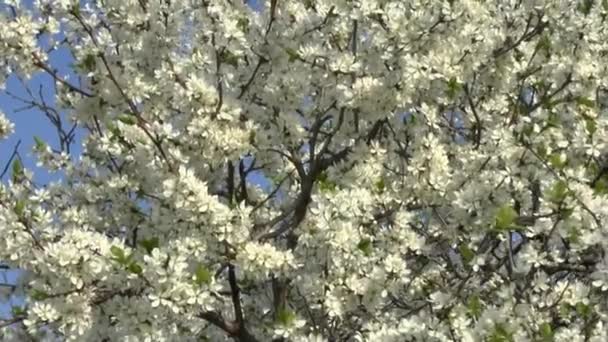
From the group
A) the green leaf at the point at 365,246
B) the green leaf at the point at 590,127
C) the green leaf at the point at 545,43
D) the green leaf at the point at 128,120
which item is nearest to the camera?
the green leaf at the point at 365,246

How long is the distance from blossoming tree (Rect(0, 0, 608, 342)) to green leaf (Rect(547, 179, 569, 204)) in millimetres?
13

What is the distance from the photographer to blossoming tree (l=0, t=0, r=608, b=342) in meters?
6.08

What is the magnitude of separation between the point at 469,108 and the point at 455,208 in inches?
A: 64.5

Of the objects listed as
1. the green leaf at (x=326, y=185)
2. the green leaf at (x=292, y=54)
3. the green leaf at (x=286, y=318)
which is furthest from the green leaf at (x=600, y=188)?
the green leaf at (x=292, y=54)

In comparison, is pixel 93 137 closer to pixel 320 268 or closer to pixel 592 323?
pixel 320 268

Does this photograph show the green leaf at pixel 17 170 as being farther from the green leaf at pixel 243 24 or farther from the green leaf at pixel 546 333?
the green leaf at pixel 546 333

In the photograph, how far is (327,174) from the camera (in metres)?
7.43

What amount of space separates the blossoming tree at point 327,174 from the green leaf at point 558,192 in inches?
0.5

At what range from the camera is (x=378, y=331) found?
6.10 m

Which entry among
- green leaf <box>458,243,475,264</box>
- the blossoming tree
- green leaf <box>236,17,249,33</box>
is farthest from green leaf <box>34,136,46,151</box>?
green leaf <box>458,243,475,264</box>

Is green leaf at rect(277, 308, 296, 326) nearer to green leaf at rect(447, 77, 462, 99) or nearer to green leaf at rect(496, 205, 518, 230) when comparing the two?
green leaf at rect(496, 205, 518, 230)

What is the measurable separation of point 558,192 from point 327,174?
6.69 feet

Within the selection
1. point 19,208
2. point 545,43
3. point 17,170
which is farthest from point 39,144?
point 545,43

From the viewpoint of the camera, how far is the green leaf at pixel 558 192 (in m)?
5.74
